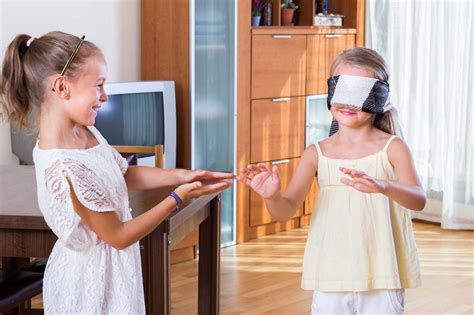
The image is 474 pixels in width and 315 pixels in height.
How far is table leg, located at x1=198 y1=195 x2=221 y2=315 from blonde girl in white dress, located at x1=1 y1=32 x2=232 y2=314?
4.03 feet

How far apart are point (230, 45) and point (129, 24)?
62 cm

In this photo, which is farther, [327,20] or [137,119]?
[327,20]

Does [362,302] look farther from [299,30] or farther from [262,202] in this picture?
[299,30]

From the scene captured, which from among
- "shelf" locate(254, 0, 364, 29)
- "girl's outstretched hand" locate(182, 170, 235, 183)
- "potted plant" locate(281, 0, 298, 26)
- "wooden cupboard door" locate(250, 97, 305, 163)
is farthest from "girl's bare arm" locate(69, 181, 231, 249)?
"potted plant" locate(281, 0, 298, 26)

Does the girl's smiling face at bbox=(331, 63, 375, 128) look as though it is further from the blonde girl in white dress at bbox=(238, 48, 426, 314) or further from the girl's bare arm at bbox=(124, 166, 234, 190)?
the girl's bare arm at bbox=(124, 166, 234, 190)

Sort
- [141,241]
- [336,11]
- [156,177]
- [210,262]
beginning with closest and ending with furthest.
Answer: [156,177], [141,241], [210,262], [336,11]

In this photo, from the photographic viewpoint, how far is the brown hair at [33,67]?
218cm

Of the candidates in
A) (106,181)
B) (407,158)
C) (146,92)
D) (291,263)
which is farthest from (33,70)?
(291,263)

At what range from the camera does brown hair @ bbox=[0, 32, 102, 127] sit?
2184 mm

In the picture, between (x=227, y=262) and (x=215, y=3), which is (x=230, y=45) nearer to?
(x=215, y=3)

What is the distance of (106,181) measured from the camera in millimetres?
2266

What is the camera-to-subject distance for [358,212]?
243 centimetres

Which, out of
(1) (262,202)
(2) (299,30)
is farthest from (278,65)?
(1) (262,202)

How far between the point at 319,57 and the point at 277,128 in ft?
2.00
